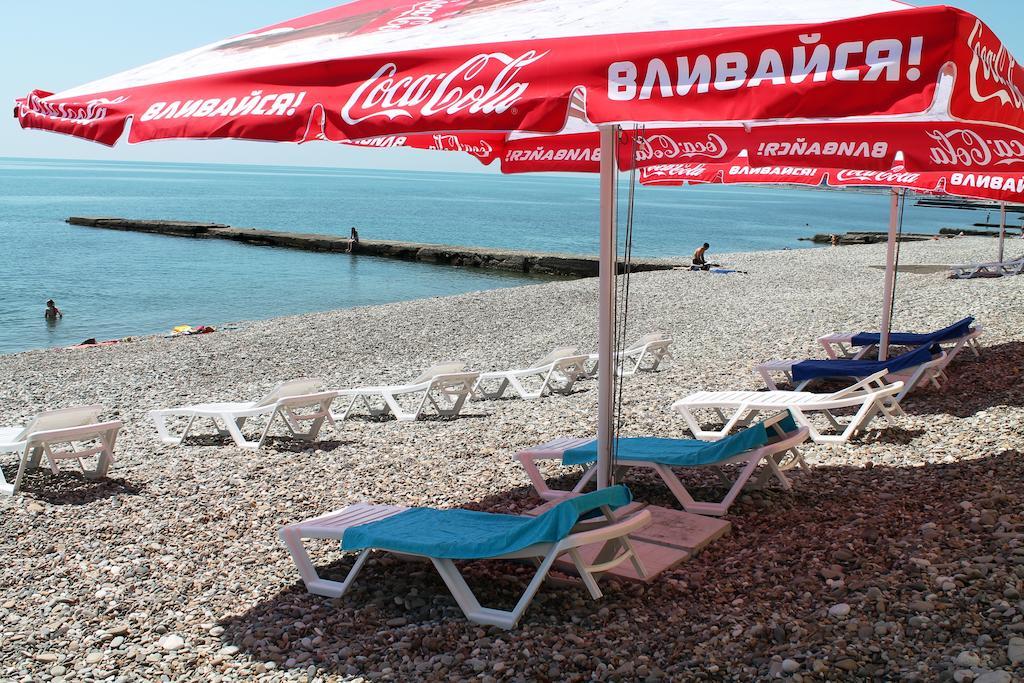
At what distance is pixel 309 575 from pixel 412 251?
41.5 meters

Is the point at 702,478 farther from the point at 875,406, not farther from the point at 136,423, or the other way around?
the point at 136,423

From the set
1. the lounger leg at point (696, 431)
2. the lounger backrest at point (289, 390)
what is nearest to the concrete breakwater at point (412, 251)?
the lounger backrest at point (289, 390)

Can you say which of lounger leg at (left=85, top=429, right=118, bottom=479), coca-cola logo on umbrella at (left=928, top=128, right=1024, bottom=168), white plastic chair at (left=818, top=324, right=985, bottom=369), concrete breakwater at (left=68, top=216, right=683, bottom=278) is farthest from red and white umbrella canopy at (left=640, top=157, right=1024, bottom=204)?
concrete breakwater at (left=68, top=216, right=683, bottom=278)

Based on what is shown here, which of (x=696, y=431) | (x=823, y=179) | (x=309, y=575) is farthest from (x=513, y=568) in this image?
(x=823, y=179)

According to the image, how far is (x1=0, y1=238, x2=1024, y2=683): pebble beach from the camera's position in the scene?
319cm

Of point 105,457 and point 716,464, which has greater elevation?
point 716,464

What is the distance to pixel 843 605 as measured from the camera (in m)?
3.39

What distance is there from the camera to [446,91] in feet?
9.86

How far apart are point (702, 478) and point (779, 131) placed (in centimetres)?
249

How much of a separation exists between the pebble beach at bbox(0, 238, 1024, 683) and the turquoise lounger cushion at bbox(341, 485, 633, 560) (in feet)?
0.89

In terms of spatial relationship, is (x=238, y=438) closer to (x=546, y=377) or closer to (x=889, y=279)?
(x=546, y=377)

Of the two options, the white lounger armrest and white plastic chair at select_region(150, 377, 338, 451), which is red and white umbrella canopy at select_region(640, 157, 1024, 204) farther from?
the white lounger armrest

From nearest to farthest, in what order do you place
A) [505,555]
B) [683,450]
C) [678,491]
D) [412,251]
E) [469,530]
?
[505,555]
[469,530]
[678,491]
[683,450]
[412,251]

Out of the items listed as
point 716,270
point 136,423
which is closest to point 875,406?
point 136,423
